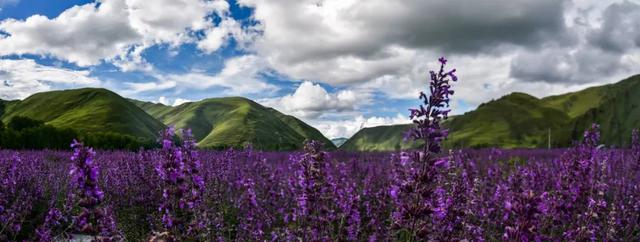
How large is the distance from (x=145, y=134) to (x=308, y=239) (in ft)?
376

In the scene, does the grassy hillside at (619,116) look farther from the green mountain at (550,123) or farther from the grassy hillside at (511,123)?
the grassy hillside at (511,123)

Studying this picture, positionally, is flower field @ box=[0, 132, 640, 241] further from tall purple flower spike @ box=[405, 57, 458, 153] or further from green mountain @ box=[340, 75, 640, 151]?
green mountain @ box=[340, 75, 640, 151]

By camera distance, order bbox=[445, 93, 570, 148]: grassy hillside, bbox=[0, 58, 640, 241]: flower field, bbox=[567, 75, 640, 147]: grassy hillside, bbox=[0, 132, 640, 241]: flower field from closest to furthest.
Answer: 1. bbox=[0, 58, 640, 241]: flower field
2. bbox=[0, 132, 640, 241]: flower field
3. bbox=[567, 75, 640, 147]: grassy hillside
4. bbox=[445, 93, 570, 148]: grassy hillside

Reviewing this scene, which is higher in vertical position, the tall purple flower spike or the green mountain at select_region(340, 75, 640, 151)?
the green mountain at select_region(340, 75, 640, 151)

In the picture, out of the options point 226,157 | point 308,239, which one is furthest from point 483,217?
point 226,157

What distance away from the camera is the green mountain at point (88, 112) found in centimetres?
11069

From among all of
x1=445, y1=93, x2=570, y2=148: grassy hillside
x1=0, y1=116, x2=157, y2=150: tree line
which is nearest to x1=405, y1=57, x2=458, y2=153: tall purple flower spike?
x1=0, y1=116, x2=157, y2=150: tree line

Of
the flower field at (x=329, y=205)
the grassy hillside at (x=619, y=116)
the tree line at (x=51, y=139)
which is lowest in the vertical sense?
the flower field at (x=329, y=205)

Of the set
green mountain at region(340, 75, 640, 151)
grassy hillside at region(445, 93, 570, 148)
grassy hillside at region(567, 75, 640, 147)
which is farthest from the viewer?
grassy hillside at region(445, 93, 570, 148)

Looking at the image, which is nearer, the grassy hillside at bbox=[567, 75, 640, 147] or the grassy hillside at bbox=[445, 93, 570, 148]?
the grassy hillside at bbox=[567, 75, 640, 147]

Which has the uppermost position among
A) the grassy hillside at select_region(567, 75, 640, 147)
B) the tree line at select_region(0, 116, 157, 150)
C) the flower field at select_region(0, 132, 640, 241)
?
the grassy hillside at select_region(567, 75, 640, 147)

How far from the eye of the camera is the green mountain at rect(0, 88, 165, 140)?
110688 millimetres

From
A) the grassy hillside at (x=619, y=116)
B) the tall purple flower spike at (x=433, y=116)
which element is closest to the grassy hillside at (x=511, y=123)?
the grassy hillside at (x=619, y=116)

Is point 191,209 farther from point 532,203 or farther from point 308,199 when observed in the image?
point 532,203
